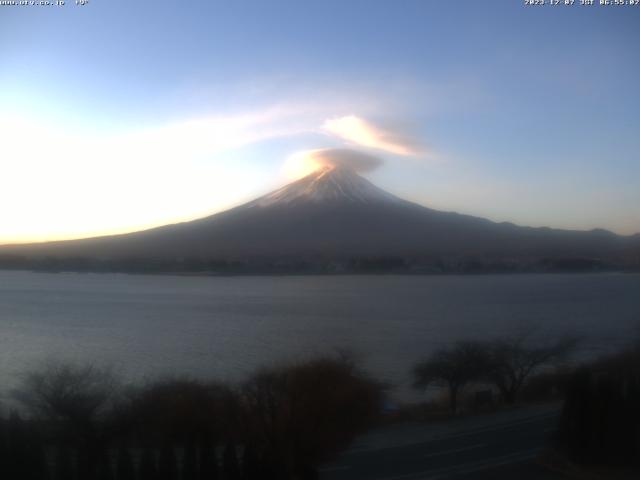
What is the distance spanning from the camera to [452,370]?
28.5 ft

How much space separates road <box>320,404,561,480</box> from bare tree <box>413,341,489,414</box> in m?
1.18

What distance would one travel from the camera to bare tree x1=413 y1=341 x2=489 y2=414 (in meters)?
8.52

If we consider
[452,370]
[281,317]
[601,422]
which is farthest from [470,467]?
[281,317]

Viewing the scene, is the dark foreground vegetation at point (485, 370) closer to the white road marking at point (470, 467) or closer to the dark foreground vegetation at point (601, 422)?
the dark foreground vegetation at point (601, 422)

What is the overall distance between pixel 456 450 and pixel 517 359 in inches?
140

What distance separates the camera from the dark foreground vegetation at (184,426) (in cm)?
450

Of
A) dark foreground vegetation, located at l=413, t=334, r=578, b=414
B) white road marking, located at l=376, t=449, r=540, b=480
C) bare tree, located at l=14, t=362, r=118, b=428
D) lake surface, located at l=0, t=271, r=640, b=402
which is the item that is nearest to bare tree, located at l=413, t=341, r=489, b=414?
dark foreground vegetation, located at l=413, t=334, r=578, b=414

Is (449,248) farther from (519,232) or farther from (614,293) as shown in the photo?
(614,293)

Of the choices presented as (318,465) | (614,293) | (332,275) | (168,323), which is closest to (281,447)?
(318,465)

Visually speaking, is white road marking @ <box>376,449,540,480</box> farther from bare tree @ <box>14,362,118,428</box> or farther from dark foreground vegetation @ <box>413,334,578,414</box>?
bare tree @ <box>14,362,118,428</box>

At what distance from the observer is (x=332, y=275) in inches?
655

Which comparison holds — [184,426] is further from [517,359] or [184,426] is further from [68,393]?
[517,359]

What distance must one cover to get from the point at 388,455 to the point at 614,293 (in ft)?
38.8

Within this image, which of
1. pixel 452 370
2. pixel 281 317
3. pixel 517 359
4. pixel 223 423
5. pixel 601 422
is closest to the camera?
pixel 223 423
